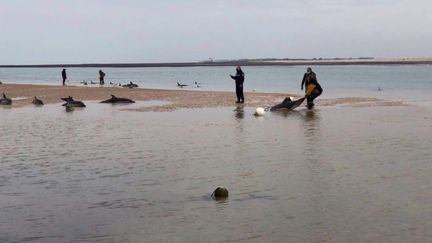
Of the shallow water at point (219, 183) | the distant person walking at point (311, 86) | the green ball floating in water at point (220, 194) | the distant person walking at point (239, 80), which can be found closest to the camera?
the shallow water at point (219, 183)

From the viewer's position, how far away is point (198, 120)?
2131cm

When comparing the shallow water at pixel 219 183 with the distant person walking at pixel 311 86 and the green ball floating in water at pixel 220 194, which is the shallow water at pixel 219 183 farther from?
the distant person walking at pixel 311 86

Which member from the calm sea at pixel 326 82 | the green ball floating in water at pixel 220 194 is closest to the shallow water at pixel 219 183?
the green ball floating in water at pixel 220 194

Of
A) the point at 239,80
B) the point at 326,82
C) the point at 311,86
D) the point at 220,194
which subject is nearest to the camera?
the point at 220,194

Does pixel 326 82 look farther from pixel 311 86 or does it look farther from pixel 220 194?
pixel 220 194

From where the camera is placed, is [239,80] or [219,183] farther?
[239,80]

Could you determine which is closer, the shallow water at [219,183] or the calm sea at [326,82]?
the shallow water at [219,183]

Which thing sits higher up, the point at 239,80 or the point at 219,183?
the point at 239,80

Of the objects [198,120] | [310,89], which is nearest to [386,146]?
[198,120]

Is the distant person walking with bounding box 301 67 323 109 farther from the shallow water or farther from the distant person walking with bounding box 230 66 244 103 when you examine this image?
the shallow water

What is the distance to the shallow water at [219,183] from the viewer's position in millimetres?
7270

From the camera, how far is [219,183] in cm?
990

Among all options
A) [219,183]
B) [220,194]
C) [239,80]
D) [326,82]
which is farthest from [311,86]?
[326,82]

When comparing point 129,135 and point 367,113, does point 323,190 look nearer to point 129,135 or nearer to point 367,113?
point 129,135
